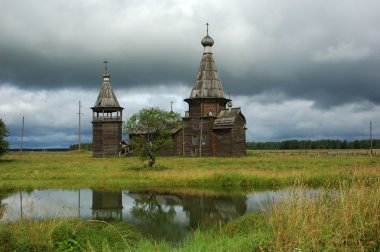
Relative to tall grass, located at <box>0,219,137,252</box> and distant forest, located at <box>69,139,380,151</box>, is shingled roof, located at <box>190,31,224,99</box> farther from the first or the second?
distant forest, located at <box>69,139,380,151</box>

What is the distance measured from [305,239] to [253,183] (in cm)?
1711

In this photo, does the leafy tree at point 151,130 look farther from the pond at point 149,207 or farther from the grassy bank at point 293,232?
the grassy bank at point 293,232

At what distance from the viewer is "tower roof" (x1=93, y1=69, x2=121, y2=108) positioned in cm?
5472

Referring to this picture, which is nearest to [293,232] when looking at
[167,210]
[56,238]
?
Result: [56,238]

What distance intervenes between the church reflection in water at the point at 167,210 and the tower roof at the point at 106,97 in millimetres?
35357

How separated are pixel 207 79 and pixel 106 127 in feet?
53.8

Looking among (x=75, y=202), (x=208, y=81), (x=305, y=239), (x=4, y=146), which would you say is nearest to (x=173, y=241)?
(x=305, y=239)

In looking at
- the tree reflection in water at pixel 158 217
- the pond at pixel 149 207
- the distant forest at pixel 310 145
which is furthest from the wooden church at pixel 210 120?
the distant forest at pixel 310 145

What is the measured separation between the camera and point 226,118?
4862cm

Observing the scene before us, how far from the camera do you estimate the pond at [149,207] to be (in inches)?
478

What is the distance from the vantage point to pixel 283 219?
21.0 ft

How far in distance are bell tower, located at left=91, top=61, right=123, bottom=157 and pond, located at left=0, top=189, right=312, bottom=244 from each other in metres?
33.6

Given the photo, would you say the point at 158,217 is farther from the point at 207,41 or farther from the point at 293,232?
the point at 207,41

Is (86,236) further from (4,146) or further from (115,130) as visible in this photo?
(115,130)
